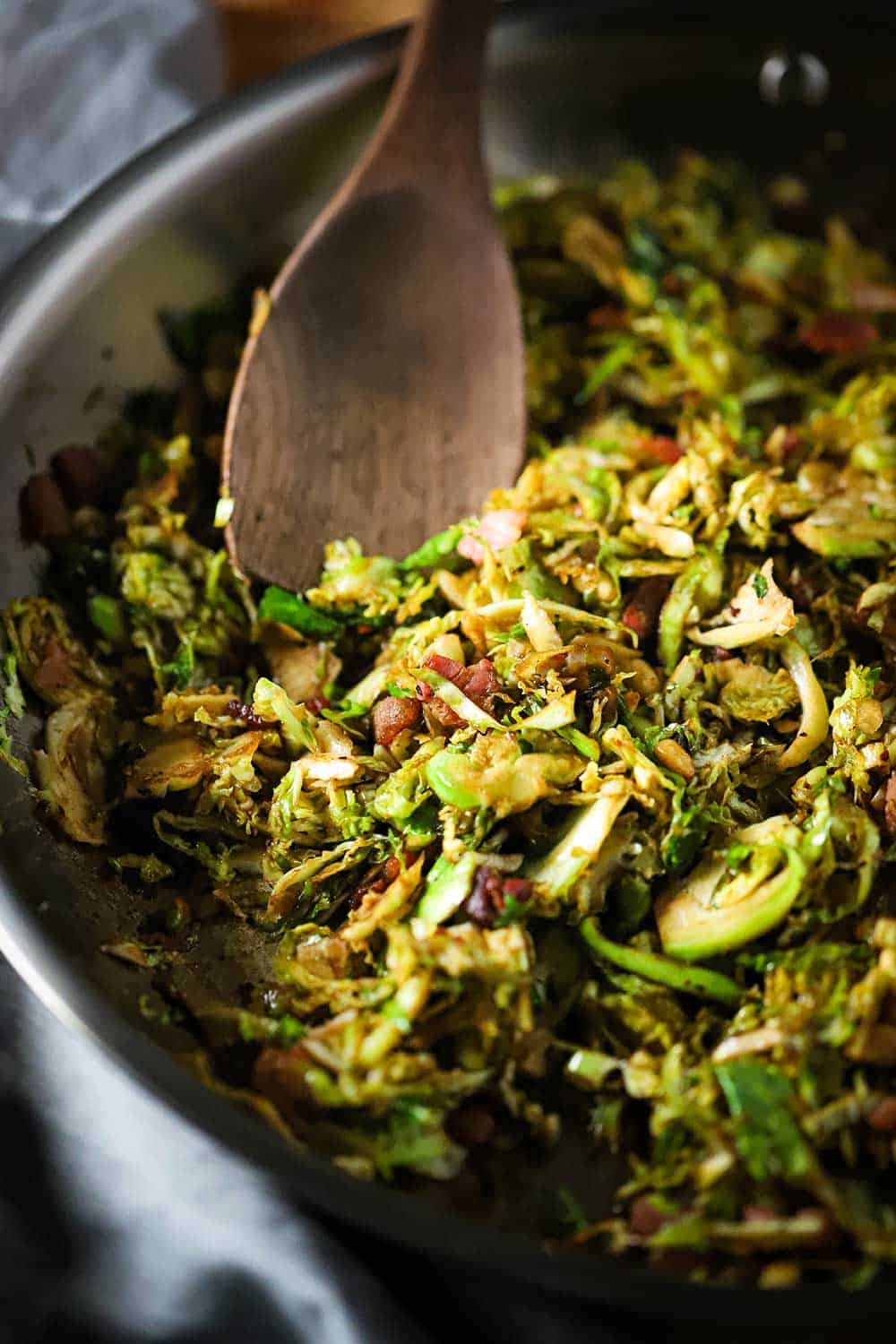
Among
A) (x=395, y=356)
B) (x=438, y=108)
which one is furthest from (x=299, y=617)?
(x=438, y=108)

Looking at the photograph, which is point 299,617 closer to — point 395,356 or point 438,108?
point 395,356

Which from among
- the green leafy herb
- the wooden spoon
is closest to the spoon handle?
the wooden spoon

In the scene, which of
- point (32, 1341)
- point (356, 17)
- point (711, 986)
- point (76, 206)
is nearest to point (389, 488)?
point (76, 206)

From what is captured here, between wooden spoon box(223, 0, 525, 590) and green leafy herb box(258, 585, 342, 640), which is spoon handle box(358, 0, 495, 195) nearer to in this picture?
wooden spoon box(223, 0, 525, 590)

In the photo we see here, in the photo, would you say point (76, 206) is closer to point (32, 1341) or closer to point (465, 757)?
point (465, 757)

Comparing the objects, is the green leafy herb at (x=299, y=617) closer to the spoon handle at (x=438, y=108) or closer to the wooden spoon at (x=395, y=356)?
the wooden spoon at (x=395, y=356)

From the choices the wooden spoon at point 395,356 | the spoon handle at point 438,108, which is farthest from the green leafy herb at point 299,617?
the spoon handle at point 438,108

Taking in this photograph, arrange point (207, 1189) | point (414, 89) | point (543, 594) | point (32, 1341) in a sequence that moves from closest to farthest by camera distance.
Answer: point (32, 1341) < point (207, 1189) < point (543, 594) < point (414, 89)

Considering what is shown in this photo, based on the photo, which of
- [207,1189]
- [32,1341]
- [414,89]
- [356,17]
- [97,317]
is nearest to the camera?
Result: [32,1341]
